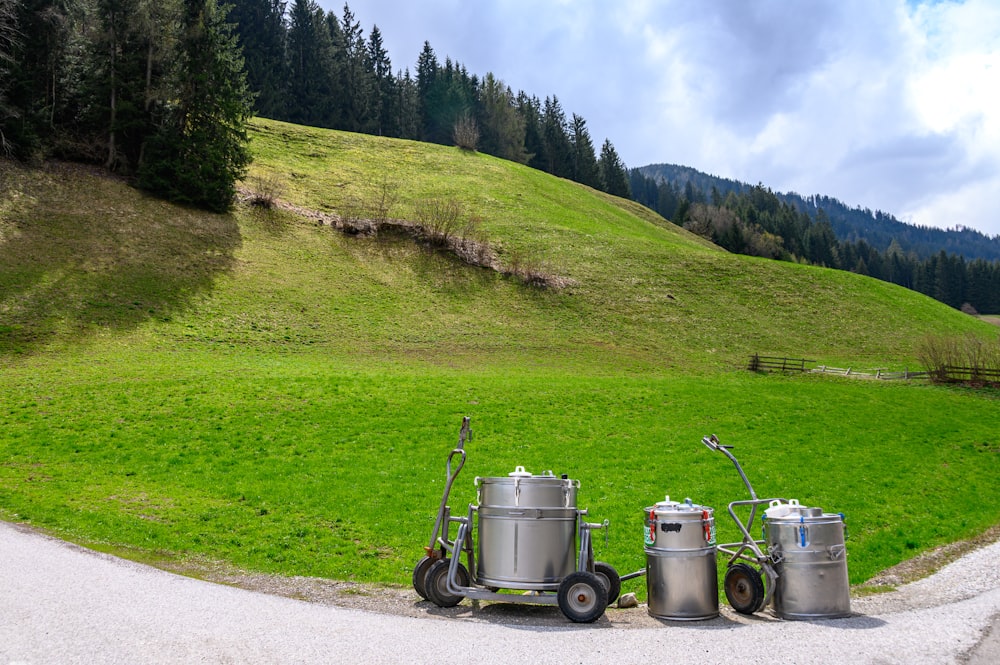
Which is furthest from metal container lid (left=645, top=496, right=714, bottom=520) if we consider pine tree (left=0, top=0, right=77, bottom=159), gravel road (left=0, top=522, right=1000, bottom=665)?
pine tree (left=0, top=0, right=77, bottom=159)

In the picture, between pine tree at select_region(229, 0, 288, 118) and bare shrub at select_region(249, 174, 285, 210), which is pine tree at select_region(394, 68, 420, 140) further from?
bare shrub at select_region(249, 174, 285, 210)

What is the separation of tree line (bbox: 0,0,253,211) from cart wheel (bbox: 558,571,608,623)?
47.8m

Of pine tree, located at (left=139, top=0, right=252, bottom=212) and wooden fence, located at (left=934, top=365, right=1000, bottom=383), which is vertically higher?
pine tree, located at (left=139, top=0, right=252, bottom=212)

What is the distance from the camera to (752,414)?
27.0m

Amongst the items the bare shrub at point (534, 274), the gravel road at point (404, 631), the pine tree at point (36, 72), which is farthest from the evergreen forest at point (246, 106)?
the gravel road at point (404, 631)

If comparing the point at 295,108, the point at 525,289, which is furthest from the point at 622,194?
the point at 525,289

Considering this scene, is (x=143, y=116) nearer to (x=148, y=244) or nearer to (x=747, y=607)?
(x=148, y=244)

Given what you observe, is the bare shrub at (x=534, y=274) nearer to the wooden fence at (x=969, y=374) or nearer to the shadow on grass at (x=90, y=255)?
the shadow on grass at (x=90, y=255)

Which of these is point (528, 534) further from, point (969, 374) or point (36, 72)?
point (36, 72)

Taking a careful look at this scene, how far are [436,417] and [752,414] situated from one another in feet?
41.6

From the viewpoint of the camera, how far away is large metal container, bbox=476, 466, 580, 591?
29.3 feet

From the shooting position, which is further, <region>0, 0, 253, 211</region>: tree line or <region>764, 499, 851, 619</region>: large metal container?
<region>0, 0, 253, 211</region>: tree line

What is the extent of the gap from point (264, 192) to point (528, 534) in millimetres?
50797

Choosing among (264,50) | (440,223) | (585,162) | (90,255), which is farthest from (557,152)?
(90,255)
